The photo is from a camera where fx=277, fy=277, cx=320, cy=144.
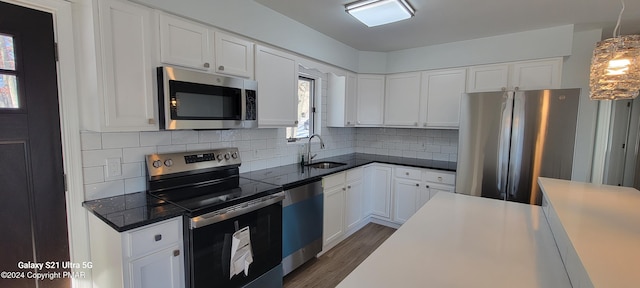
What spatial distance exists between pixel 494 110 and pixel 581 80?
3.89ft

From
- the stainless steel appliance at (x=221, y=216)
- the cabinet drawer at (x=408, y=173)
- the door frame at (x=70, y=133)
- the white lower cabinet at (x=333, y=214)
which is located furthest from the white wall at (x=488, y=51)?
the door frame at (x=70, y=133)

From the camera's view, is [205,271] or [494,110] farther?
[494,110]

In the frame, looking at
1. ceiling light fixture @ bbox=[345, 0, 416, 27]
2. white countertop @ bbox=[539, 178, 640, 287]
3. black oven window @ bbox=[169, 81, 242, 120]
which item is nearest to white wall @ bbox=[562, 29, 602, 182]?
white countertop @ bbox=[539, 178, 640, 287]

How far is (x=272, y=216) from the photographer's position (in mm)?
2145

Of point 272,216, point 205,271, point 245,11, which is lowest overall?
point 205,271

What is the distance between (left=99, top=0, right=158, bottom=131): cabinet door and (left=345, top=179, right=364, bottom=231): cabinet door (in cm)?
215

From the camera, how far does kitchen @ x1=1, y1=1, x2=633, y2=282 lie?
1742mm

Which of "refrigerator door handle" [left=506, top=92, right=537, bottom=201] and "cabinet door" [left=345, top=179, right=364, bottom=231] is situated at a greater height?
"refrigerator door handle" [left=506, top=92, right=537, bottom=201]

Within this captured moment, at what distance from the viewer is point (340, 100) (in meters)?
3.72

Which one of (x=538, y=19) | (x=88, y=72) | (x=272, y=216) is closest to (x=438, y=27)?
(x=538, y=19)

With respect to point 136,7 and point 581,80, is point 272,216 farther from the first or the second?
point 581,80

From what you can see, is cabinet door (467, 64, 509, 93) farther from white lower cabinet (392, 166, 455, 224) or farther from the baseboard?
the baseboard

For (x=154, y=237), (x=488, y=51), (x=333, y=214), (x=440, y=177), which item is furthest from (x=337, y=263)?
(x=488, y=51)

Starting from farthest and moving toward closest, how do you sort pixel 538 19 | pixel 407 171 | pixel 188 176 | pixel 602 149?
pixel 602 149, pixel 407 171, pixel 538 19, pixel 188 176
